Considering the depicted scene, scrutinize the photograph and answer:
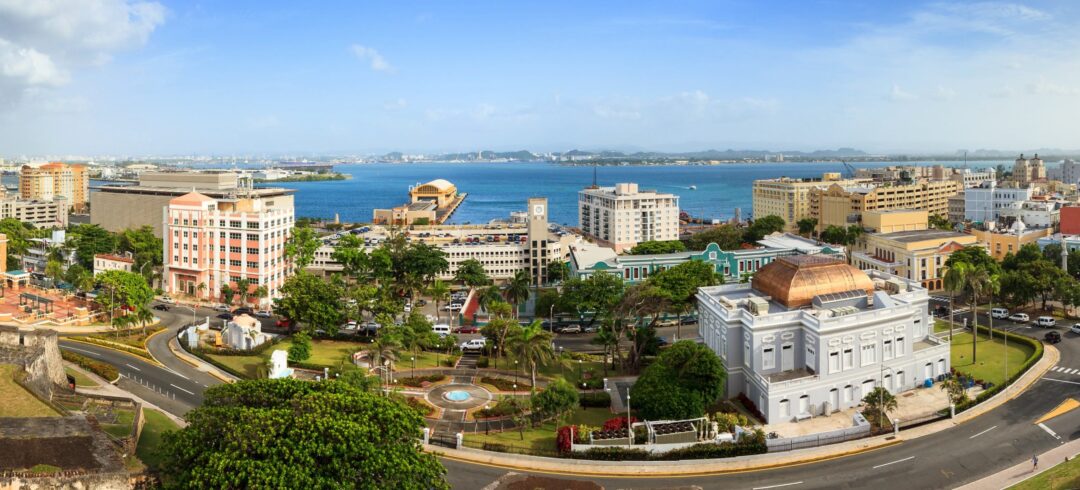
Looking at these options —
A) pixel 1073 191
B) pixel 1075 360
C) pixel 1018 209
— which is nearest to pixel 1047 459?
pixel 1075 360

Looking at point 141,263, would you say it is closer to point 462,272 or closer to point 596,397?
point 462,272

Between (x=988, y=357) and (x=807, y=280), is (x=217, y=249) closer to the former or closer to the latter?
(x=807, y=280)

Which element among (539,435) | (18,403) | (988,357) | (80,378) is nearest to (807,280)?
(988,357)

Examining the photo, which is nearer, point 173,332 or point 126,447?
point 126,447

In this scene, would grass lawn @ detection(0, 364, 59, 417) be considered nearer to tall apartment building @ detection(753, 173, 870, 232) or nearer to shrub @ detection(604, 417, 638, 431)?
shrub @ detection(604, 417, 638, 431)

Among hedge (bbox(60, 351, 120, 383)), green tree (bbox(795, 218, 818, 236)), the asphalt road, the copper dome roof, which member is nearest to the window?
the copper dome roof

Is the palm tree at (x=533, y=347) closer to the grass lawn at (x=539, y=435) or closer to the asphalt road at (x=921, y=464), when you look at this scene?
the grass lawn at (x=539, y=435)
